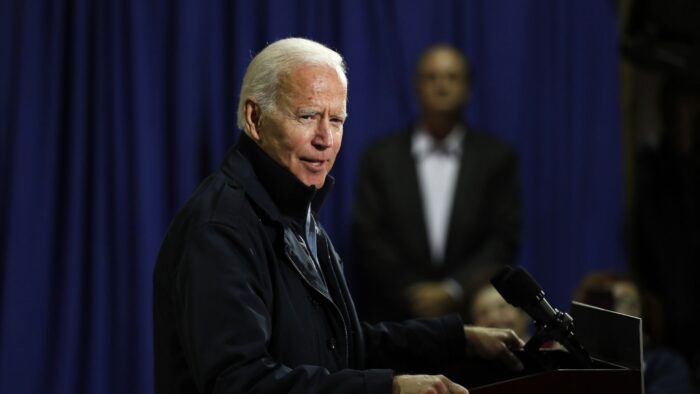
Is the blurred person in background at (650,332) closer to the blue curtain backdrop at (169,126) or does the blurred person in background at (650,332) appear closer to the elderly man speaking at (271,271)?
the elderly man speaking at (271,271)

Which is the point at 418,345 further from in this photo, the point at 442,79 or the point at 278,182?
the point at 442,79

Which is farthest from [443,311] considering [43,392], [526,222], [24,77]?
[24,77]

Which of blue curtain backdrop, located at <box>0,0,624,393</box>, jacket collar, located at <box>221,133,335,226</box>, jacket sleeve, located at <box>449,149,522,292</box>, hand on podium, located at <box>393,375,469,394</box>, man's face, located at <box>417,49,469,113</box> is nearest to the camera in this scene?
hand on podium, located at <box>393,375,469,394</box>

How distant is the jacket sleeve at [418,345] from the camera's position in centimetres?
186

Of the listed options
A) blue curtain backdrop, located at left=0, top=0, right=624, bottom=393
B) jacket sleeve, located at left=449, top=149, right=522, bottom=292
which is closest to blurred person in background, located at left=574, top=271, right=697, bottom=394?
jacket sleeve, located at left=449, top=149, right=522, bottom=292

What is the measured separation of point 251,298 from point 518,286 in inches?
18.5

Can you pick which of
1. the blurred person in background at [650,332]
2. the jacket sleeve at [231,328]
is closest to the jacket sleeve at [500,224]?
the blurred person in background at [650,332]

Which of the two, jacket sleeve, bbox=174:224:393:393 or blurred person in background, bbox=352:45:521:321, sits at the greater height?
jacket sleeve, bbox=174:224:393:393

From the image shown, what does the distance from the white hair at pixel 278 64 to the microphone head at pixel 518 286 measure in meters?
0.43

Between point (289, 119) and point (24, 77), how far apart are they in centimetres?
234

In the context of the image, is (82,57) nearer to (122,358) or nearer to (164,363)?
(122,358)

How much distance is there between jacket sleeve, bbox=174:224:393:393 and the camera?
1.40 meters

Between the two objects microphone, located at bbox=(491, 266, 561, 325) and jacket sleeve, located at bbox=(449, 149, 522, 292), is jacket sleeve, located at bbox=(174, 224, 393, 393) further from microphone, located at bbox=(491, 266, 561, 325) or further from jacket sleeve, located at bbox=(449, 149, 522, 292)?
jacket sleeve, located at bbox=(449, 149, 522, 292)

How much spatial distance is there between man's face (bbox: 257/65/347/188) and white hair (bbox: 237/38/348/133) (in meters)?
0.01
